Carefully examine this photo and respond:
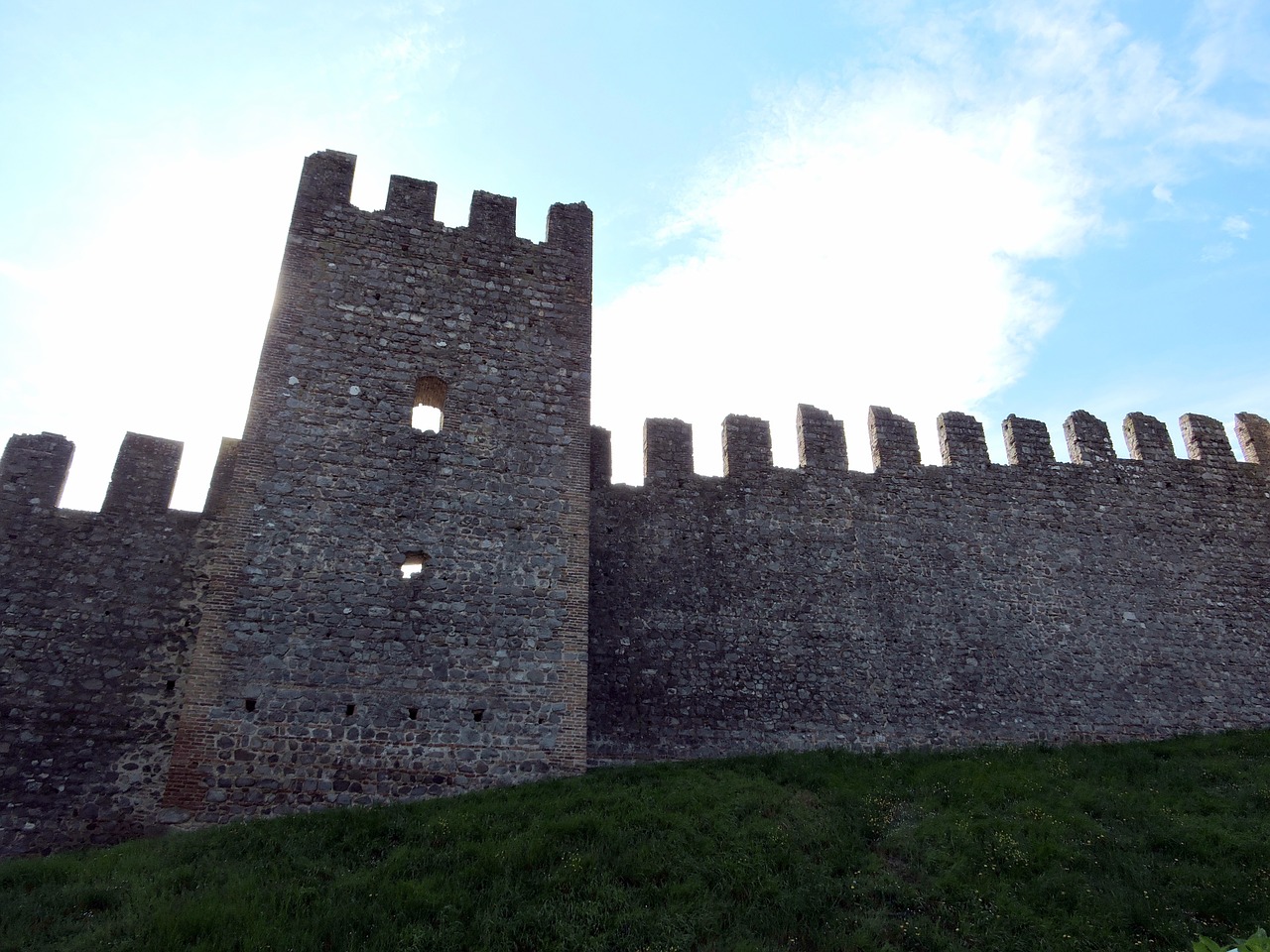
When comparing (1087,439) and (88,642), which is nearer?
(88,642)

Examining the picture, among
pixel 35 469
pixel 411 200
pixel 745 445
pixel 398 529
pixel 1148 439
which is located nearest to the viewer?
pixel 398 529

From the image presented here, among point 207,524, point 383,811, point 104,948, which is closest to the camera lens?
point 104,948

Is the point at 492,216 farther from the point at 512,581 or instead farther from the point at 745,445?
the point at 512,581

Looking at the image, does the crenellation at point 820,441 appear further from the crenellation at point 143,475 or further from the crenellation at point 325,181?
the crenellation at point 143,475

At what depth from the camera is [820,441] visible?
15750mm

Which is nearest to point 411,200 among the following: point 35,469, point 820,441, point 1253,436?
point 35,469

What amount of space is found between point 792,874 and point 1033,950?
7.30ft

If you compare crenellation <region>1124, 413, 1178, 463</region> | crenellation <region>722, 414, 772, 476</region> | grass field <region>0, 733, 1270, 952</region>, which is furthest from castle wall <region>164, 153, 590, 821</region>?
crenellation <region>1124, 413, 1178, 463</region>

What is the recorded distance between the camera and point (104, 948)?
6.75m

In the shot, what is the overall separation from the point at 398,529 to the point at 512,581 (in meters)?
1.60

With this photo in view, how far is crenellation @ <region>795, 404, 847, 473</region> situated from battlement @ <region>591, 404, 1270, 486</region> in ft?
0.06

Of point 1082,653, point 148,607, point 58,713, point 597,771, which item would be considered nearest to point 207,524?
point 148,607

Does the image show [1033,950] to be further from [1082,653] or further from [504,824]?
[1082,653]

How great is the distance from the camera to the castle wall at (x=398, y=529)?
971 centimetres
